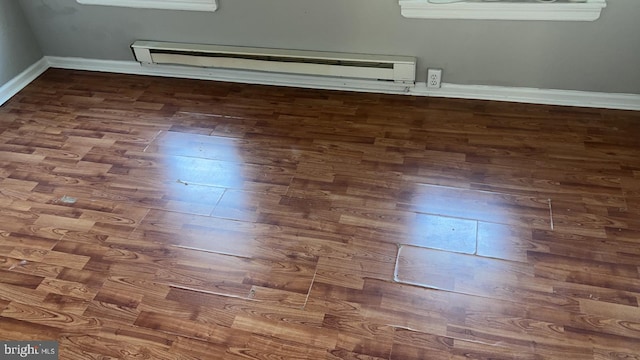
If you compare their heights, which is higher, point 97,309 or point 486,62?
point 486,62

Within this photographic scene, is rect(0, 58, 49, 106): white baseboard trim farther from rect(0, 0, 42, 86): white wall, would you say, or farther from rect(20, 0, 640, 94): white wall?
rect(20, 0, 640, 94): white wall

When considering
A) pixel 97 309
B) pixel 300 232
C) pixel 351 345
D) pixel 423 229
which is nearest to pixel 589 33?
pixel 423 229

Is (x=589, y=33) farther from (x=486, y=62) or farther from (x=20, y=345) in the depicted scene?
(x=20, y=345)

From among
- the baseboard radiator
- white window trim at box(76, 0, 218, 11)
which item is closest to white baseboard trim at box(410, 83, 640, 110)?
the baseboard radiator

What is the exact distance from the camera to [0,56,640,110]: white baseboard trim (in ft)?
8.53

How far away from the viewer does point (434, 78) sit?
2.71 metres

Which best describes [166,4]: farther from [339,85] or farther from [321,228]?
[321,228]

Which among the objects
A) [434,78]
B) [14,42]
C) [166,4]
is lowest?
[434,78]

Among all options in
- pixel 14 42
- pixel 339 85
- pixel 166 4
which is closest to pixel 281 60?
pixel 339 85

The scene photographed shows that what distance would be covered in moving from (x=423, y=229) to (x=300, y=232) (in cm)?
49

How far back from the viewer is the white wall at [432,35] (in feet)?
7.98

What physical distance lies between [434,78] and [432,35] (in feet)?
0.77

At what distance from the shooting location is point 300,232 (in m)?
2.07

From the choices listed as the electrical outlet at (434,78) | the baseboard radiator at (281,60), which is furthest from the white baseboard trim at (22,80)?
the electrical outlet at (434,78)
